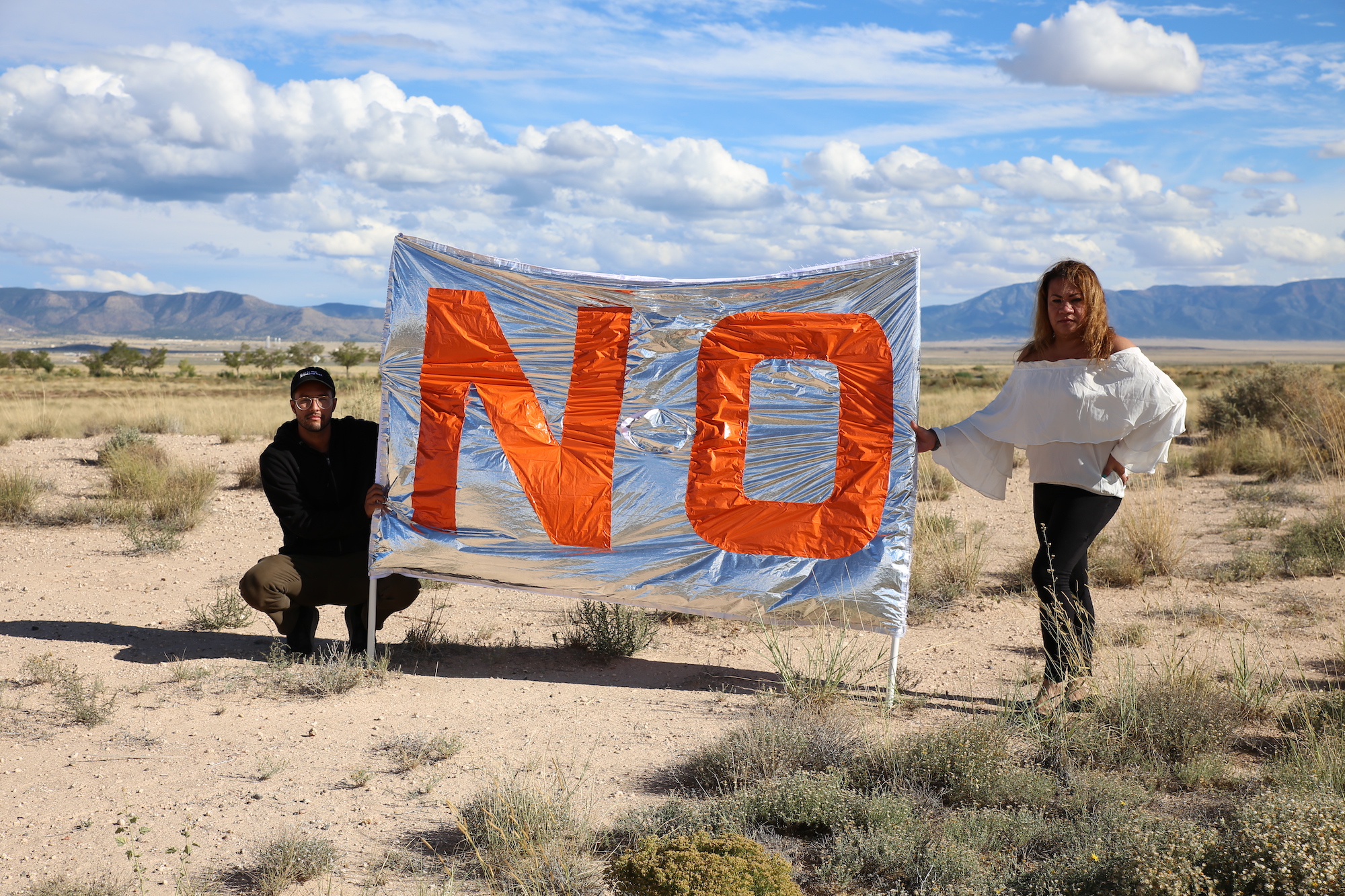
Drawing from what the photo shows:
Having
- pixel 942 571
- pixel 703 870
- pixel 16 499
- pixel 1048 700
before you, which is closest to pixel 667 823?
pixel 703 870

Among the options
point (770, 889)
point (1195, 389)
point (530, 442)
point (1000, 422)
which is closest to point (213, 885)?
point (770, 889)

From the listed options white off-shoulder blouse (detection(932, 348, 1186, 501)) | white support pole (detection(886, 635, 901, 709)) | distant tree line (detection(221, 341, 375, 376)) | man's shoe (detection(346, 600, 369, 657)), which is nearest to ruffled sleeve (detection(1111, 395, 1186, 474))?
white off-shoulder blouse (detection(932, 348, 1186, 501))

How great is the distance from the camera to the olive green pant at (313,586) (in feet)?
16.8

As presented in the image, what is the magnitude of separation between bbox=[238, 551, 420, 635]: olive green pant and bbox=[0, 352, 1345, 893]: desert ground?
33 cm

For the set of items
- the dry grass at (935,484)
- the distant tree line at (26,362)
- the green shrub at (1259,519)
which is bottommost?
the distant tree line at (26,362)

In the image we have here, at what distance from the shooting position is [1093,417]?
4.23m

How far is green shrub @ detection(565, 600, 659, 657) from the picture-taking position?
222 inches

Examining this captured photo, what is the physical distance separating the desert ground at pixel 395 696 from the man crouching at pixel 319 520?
0.35m

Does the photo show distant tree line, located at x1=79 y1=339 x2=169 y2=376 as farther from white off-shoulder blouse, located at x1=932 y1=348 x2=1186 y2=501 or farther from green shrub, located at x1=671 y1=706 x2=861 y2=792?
white off-shoulder blouse, located at x1=932 y1=348 x2=1186 y2=501

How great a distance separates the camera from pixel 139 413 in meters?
18.3

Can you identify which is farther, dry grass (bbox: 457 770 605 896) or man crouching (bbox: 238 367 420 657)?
man crouching (bbox: 238 367 420 657)

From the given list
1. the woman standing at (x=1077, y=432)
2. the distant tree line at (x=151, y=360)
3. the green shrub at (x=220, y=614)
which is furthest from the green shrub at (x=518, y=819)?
the distant tree line at (x=151, y=360)

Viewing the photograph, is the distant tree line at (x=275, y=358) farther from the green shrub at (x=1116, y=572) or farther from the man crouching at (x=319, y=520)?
the green shrub at (x=1116, y=572)

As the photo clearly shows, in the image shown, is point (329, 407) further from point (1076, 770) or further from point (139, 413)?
point (139, 413)
